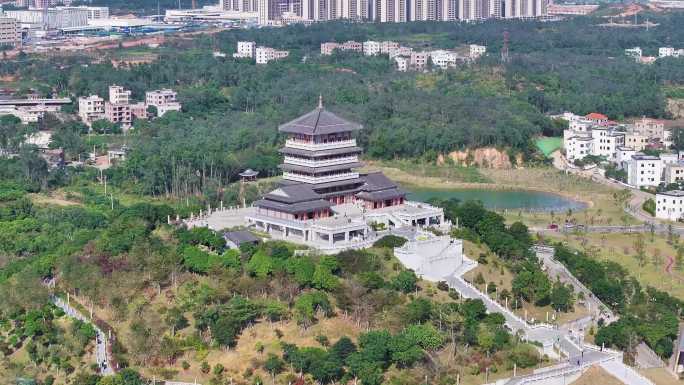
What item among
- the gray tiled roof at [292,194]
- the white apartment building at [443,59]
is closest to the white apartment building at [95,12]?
the white apartment building at [443,59]

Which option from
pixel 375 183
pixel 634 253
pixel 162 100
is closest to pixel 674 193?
pixel 634 253

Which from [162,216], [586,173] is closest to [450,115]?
[586,173]

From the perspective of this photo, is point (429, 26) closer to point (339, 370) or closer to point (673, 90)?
point (673, 90)

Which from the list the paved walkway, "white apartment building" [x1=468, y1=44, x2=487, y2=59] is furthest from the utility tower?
the paved walkway

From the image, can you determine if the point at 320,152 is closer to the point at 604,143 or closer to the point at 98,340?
the point at 98,340

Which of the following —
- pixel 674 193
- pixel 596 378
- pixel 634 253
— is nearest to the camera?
pixel 596 378

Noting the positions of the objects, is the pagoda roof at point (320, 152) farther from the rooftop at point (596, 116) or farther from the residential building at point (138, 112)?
the residential building at point (138, 112)
